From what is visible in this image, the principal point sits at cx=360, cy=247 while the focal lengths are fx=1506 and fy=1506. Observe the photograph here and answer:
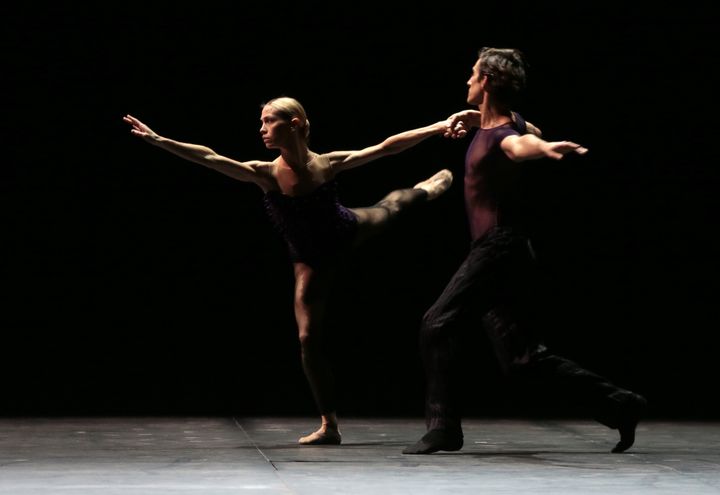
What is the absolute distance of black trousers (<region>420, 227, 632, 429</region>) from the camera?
4.45 metres

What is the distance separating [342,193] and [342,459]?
3097mm

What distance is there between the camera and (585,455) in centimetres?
450

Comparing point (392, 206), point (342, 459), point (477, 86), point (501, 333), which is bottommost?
point (342, 459)

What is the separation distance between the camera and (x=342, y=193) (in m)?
7.28

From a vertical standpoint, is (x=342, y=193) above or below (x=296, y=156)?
above

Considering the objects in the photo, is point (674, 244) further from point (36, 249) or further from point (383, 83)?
point (36, 249)

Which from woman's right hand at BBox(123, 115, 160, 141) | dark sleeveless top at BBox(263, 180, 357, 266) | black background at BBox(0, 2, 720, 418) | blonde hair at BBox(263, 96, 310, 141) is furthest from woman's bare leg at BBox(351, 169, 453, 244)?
black background at BBox(0, 2, 720, 418)

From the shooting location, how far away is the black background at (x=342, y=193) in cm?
693

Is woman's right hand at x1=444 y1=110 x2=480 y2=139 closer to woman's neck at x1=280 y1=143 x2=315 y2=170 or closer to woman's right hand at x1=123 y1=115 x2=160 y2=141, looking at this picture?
woman's neck at x1=280 y1=143 x2=315 y2=170

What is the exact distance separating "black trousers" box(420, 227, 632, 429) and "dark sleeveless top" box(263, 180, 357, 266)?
586 millimetres

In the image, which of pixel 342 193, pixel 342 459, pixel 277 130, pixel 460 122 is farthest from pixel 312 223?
pixel 342 193

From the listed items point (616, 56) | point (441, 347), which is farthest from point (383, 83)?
point (441, 347)

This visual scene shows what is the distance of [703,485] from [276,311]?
13.0 feet

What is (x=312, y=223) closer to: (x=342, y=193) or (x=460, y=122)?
(x=460, y=122)
